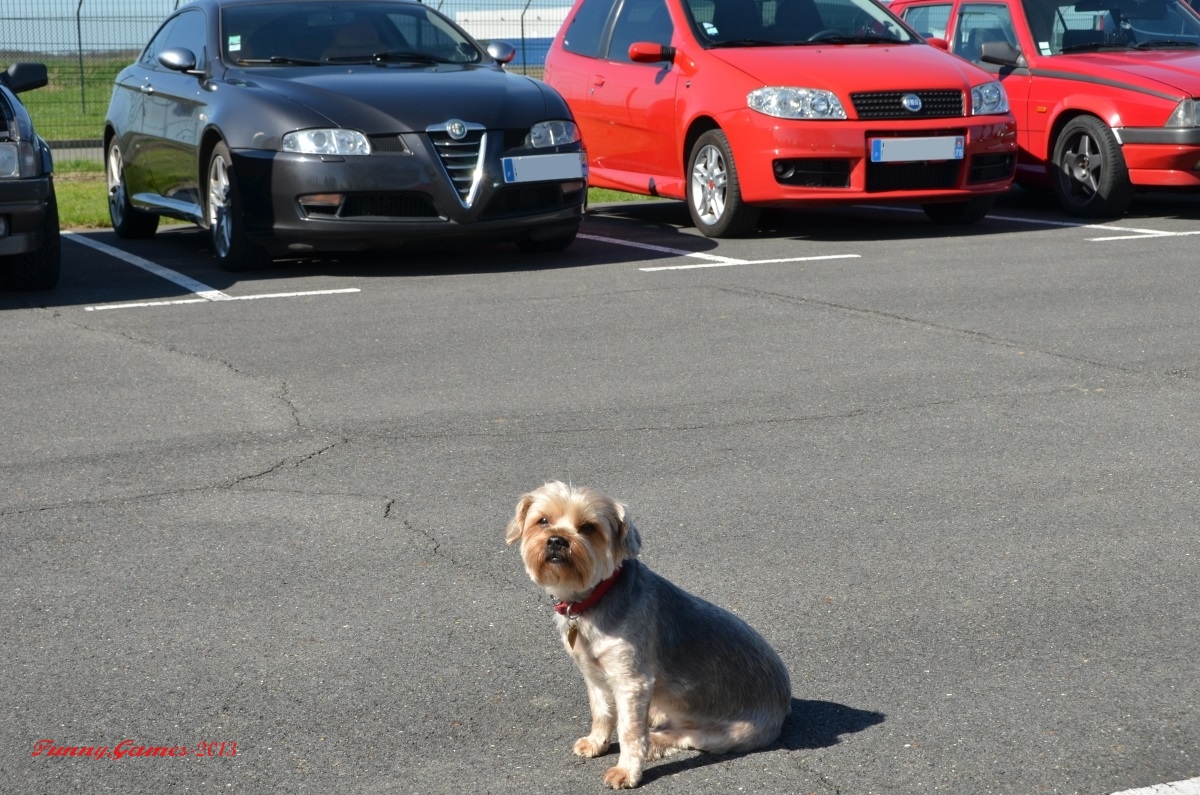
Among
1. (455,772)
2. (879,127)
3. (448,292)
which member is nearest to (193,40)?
(448,292)

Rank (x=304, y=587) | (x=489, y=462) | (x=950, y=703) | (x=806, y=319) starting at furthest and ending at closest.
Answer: (x=806, y=319), (x=489, y=462), (x=304, y=587), (x=950, y=703)

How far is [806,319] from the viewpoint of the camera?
8.55m

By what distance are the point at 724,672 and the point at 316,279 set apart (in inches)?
283

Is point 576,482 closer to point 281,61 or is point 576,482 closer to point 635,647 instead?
point 635,647

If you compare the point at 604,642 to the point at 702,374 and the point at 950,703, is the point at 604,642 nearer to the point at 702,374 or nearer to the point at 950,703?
the point at 950,703

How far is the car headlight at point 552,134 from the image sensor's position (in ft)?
33.9

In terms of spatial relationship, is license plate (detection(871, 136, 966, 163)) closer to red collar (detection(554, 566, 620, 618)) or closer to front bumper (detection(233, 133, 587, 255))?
front bumper (detection(233, 133, 587, 255))

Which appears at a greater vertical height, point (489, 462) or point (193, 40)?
point (193, 40)

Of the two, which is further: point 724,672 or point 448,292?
point 448,292

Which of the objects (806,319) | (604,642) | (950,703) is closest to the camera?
(604,642)

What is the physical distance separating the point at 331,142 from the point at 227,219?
103 centimetres

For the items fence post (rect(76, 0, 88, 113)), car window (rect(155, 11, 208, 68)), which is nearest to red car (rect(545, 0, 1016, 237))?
car window (rect(155, 11, 208, 68))

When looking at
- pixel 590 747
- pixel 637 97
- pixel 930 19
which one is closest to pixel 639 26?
pixel 637 97

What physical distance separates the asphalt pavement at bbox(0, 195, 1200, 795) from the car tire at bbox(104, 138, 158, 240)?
2.90 m
